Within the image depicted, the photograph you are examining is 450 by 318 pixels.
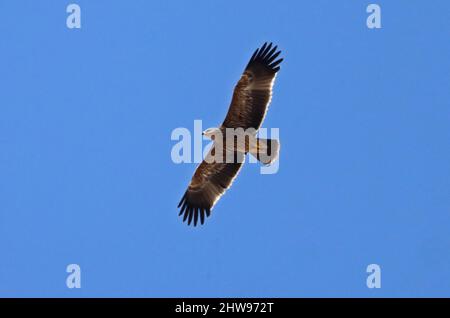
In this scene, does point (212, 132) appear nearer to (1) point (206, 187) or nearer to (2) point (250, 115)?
(2) point (250, 115)

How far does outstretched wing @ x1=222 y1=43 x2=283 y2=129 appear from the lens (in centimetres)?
1410

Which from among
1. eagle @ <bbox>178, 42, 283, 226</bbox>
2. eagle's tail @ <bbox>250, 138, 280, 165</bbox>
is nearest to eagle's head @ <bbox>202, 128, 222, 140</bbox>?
eagle @ <bbox>178, 42, 283, 226</bbox>

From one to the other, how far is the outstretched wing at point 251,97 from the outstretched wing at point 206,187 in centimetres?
100

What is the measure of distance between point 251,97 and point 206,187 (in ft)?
7.49

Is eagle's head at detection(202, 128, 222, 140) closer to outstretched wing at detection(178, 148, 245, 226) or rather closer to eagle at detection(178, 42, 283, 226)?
eagle at detection(178, 42, 283, 226)

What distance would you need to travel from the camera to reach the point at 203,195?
50.8ft

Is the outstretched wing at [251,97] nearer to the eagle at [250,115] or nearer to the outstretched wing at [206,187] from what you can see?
the eagle at [250,115]

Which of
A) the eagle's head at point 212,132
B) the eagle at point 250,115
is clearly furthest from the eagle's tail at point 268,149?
the eagle's head at point 212,132

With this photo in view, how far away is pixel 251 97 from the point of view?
14.1 metres

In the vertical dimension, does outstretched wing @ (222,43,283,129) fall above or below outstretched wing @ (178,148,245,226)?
above

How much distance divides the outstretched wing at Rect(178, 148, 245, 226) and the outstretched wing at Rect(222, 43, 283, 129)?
39.3 inches
